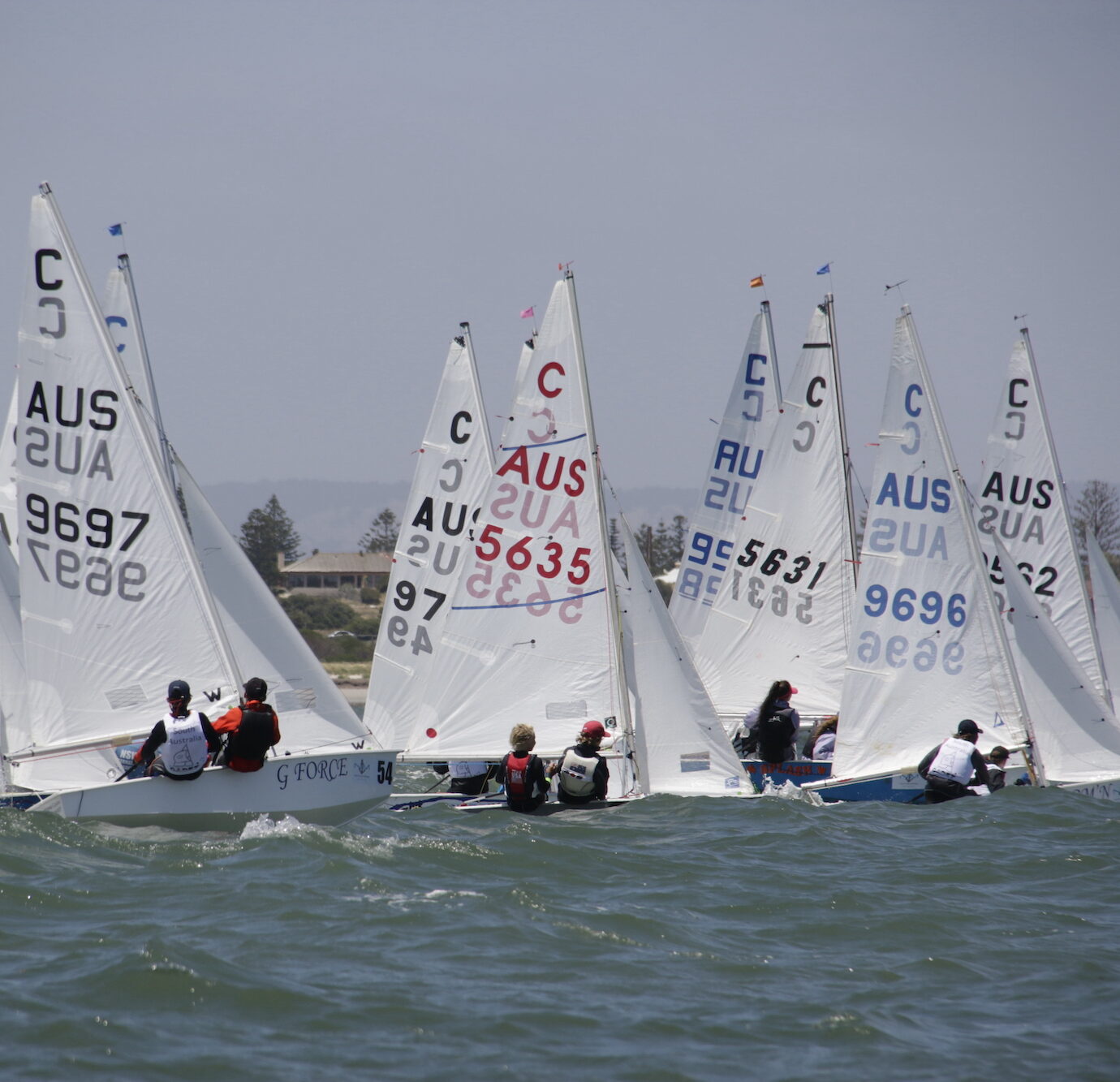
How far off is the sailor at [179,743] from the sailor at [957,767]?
722 centimetres

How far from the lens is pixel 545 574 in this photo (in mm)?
13742

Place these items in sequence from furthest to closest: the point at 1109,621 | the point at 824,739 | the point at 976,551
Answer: the point at 1109,621 → the point at 824,739 → the point at 976,551

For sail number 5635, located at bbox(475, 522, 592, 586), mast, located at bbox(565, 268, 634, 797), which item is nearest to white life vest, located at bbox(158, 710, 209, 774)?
sail number 5635, located at bbox(475, 522, 592, 586)

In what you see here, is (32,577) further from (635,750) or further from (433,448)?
(433,448)

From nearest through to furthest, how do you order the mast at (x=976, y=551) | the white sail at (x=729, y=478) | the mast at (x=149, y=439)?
the mast at (x=149, y=439)
the mast at (x=976, y=551)
the white sail at (x=729, y=478)

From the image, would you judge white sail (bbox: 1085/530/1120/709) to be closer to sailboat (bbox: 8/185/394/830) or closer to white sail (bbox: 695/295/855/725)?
white sail (bbox: 695/295/855/725)

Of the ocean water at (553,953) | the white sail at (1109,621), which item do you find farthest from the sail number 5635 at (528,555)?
the white sail at (1109,621)

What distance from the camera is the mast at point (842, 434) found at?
19234 millimetres

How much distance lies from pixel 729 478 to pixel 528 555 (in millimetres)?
7817

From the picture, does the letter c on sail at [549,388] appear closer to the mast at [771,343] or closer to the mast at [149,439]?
the mast at [149,439]

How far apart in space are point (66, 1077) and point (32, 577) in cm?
655

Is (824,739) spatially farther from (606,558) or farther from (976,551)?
(606,558)

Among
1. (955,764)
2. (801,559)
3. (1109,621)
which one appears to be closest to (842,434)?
(801,559)

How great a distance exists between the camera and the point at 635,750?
13305mm
